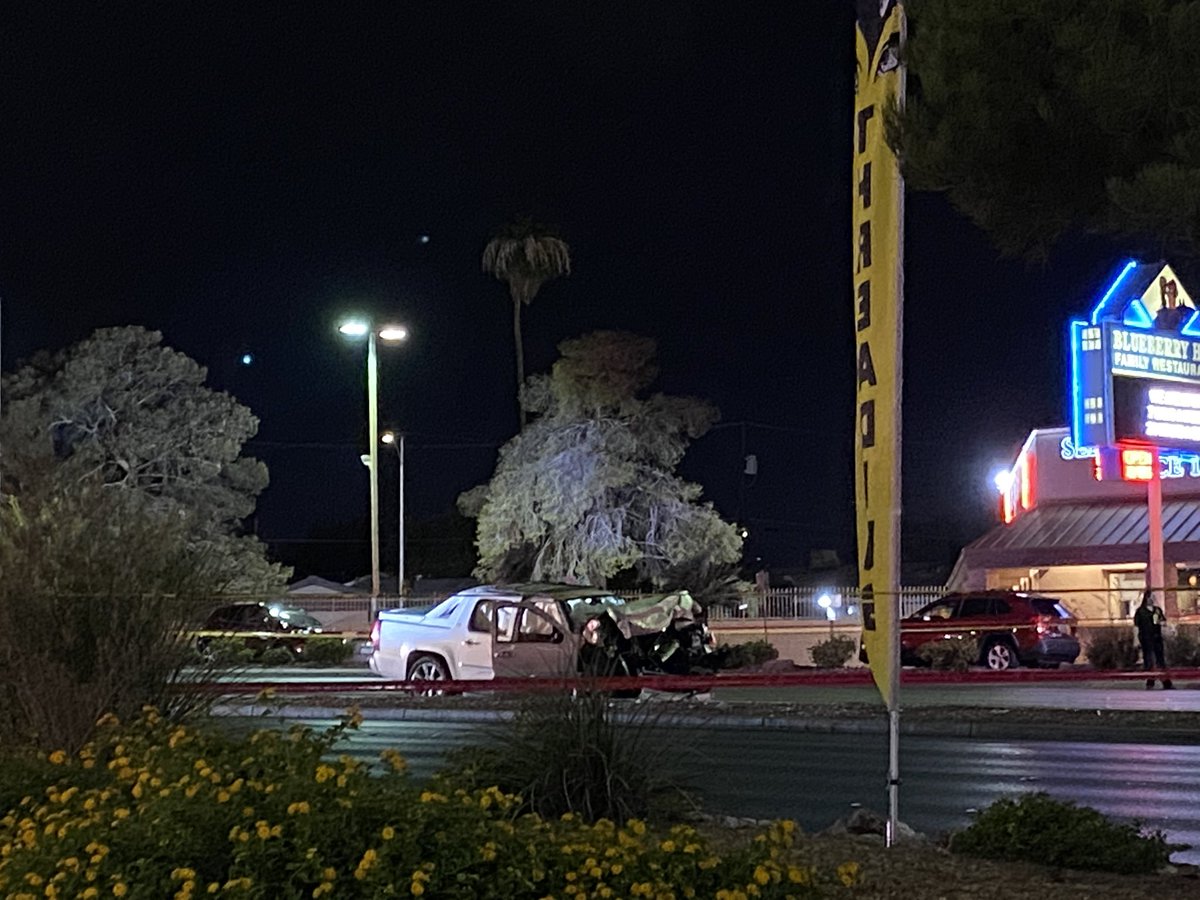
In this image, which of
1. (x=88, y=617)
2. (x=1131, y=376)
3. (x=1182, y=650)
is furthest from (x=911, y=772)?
(x=1131, y=376)

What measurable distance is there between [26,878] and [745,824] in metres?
4.37

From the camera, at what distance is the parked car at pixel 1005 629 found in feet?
95.7

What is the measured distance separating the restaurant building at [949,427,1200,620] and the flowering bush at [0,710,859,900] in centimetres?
2934

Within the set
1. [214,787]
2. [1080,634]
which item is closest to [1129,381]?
[1080,634]

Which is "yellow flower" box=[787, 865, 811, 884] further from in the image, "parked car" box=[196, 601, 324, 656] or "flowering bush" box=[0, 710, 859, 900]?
"parked car" box=[196, 601, 324, 656]

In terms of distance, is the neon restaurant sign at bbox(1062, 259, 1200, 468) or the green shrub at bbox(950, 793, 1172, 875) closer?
the green shrub at bbox(950, 793, 1172, 875)

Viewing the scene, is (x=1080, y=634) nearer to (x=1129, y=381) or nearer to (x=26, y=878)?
(x=1129, y=381)

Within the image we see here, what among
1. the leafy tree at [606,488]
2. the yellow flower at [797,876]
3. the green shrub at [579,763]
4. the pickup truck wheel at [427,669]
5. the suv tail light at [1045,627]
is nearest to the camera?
the yellow flower at [797,876]

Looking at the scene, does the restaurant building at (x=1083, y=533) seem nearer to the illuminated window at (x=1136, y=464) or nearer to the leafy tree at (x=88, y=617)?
the illuminated window at (x=1136, y=464)

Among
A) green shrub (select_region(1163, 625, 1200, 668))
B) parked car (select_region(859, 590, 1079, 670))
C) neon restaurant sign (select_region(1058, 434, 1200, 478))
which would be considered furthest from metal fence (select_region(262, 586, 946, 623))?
green shrub (select_region(1163, 625, 1200, 668))

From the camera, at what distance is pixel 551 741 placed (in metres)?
8.73

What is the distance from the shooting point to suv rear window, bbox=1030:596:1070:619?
96.0 feet

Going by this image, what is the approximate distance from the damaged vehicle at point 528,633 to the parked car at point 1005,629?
268 inches

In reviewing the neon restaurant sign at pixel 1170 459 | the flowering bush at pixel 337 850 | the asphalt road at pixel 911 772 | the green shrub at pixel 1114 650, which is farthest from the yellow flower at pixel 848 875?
the neon restaurant sign at pixel 1170 459
